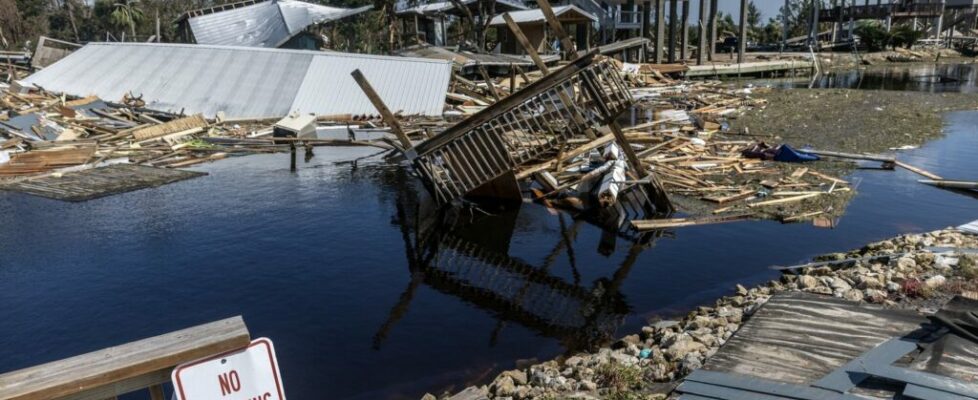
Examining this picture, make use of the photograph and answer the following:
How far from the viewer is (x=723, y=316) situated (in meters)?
10.3

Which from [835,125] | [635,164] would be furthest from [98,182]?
[835,125]

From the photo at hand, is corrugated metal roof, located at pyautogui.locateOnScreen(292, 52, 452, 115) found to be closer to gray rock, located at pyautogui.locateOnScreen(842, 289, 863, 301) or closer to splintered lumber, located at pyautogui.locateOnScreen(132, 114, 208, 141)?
splintered lumber, located at pyautogui.locateOnScreen(132, 114, 208, 141)

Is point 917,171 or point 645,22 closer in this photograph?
point 917,171

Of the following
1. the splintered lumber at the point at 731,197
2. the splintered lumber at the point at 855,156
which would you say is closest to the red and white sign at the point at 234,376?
the splintered lumber at the point at 731,197

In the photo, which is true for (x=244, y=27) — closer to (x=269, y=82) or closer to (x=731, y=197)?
(x=269, y=82)

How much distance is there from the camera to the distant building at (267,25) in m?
49.2

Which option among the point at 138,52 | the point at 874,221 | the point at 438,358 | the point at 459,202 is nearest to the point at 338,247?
the point at 459,202

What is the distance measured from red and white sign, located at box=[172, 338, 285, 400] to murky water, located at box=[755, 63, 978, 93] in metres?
54.9

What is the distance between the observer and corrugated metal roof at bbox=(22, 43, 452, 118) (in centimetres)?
3183

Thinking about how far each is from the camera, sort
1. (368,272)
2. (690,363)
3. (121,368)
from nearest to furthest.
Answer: (121,368) → (690,363) → (368,272)

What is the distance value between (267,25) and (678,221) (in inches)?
1701

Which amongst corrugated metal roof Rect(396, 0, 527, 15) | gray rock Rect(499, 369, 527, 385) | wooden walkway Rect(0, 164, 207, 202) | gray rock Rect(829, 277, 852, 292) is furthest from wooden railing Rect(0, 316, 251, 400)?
corrugated metal roof Rect(396, 0, 527, 15)

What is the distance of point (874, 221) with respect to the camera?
16438 millimetres

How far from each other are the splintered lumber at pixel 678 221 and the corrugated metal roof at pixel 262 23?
3721cm
